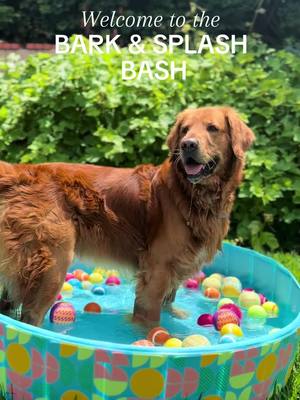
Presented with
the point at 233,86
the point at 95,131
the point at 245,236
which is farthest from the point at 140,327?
the point at 233,86

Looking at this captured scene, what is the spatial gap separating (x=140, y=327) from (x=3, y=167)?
1.69 metres

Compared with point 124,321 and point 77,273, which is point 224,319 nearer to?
point 124,321

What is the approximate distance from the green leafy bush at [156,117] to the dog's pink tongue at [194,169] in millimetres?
2572

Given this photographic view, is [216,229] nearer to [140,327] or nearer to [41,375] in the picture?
[140,327]

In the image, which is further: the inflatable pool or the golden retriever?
the golden retriever

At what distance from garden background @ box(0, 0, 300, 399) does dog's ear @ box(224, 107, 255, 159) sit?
2.23 metres

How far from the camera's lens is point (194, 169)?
4.37 meters

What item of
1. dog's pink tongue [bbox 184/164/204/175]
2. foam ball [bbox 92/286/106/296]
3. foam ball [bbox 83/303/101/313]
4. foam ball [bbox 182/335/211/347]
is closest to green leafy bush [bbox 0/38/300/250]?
foam ball [bbox 92/286/106/296]

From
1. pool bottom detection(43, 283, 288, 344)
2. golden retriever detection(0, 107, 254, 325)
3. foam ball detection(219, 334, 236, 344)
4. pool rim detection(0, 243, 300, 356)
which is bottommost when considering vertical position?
pool bottom detection(43, 283, 288, 344)

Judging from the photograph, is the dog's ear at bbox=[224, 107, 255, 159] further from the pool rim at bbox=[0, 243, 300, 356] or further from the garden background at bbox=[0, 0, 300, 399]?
the garden background at bbox=[0, 0, 300, 399]

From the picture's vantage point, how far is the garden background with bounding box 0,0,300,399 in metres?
7.07

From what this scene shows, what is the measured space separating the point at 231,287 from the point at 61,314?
1836 millimetres

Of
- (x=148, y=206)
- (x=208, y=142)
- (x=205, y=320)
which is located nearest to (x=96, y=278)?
(x=205, y=320)

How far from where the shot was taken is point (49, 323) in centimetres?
471
